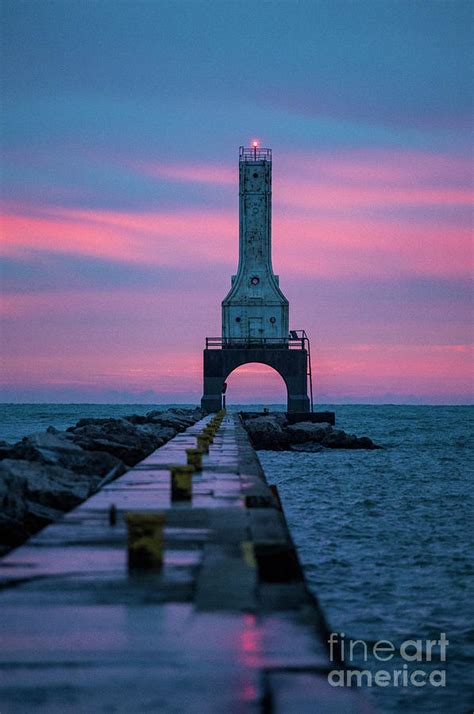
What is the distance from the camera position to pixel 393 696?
8.25 metres

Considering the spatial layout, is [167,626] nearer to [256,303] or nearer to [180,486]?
[180,486]

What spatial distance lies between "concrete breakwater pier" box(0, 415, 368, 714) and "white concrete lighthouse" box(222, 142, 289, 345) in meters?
44.3

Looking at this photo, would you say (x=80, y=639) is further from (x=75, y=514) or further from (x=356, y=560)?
(x=356, y=560)

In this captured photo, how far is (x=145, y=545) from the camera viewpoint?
5875mm

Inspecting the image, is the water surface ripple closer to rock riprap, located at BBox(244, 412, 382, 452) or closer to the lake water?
the lake water

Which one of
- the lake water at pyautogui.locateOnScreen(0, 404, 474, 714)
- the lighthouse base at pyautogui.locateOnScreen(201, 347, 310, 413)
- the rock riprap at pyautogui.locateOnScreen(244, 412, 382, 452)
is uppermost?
the lighthouse base at pyautogui.locateOnScreen(201, 347, 310, 413)

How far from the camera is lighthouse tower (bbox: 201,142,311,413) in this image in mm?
49375

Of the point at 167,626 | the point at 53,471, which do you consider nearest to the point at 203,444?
the point at 53,471

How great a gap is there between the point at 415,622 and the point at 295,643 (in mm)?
6729

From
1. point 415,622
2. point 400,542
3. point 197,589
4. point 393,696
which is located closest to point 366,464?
point 400,542

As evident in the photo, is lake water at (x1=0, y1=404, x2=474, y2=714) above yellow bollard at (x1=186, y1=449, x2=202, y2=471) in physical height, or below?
below

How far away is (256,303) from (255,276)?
62.9 inches

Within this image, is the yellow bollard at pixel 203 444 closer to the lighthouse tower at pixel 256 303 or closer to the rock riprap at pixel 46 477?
the rock riprap at pixel 46 477

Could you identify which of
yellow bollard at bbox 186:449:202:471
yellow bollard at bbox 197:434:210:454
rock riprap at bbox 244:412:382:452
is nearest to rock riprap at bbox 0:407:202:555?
yellow bollard at bbox 186:449:202:471
